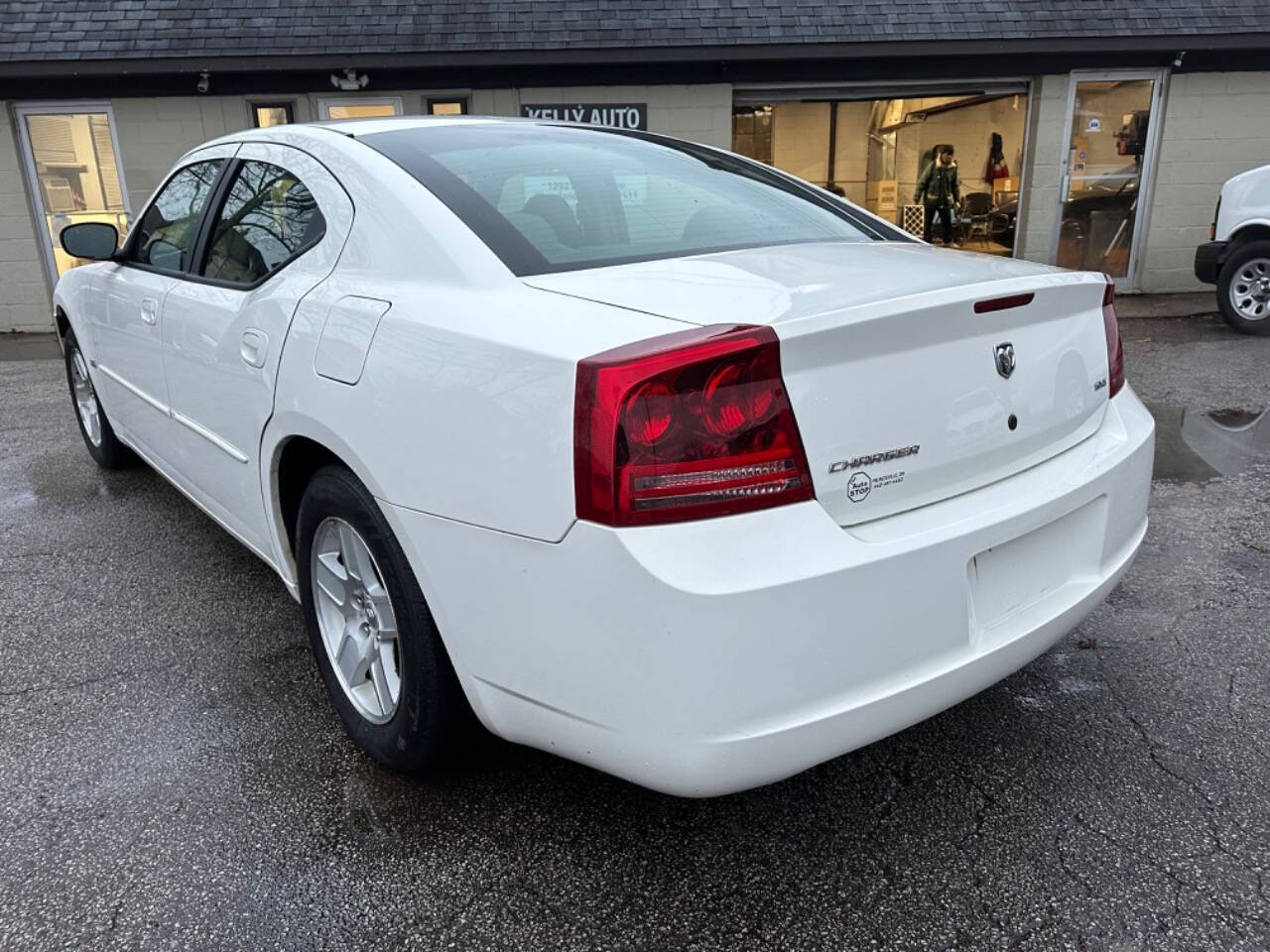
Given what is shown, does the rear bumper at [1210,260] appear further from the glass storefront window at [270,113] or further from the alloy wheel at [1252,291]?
the glass storefront window at [270,113]

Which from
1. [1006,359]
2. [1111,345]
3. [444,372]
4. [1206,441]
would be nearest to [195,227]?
[444,372]

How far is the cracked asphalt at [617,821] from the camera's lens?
1909 millimetres

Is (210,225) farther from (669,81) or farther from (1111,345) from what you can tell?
(669,81)

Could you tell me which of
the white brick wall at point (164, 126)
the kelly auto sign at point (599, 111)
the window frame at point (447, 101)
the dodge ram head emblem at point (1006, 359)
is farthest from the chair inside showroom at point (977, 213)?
the dodge ram head emblem at point (1006, 359)

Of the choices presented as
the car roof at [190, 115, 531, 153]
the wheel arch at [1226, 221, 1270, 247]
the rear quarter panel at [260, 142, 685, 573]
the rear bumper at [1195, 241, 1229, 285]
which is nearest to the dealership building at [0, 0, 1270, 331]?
the rear bumper at [1195, 241, 1229, 285]

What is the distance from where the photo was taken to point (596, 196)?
2.52 metres

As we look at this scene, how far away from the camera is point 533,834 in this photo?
7.13 feet

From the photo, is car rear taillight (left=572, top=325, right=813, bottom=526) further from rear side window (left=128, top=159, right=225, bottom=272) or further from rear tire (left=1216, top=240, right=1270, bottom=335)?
rear tire (left=1216, top=240, right=1270, bottom=335)

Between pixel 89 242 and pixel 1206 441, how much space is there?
558 centimetres

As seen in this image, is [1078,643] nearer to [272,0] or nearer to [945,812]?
[945,812]

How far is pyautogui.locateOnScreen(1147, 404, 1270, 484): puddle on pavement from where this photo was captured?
472 centimetres

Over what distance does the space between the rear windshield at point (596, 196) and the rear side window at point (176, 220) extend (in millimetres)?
1041

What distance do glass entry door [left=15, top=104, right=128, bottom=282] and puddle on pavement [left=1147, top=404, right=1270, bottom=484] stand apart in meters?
9.88

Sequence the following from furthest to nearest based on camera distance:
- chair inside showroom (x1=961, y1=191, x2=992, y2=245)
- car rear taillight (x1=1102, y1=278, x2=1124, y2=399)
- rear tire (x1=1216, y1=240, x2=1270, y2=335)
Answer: chair inside showroom (x1=961, y1=191, x2=992, y2=245) → rear tire (x1=1216, y1=240, x2=1270, y2=335) → car rear taillight (x1=1102, y1=278, x2=1124, y2=399)
